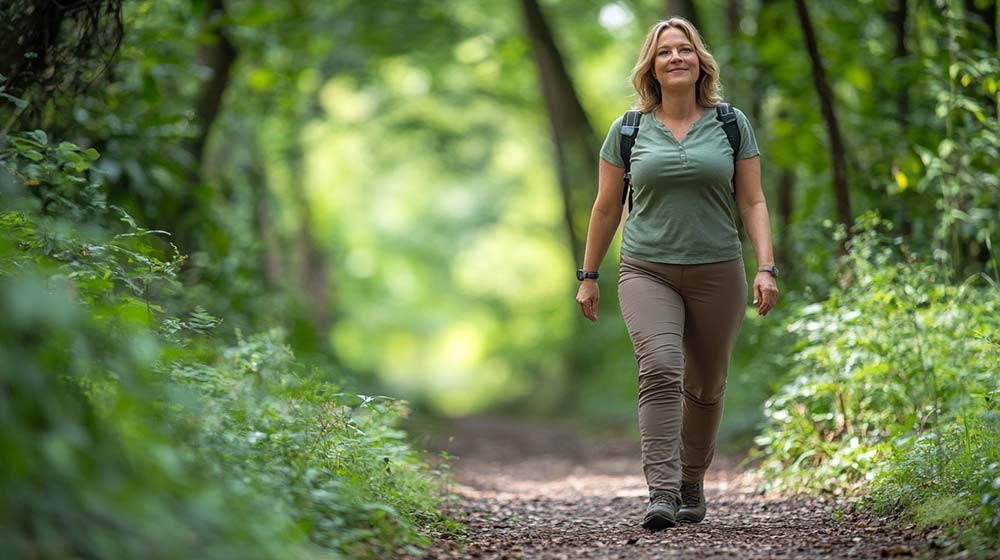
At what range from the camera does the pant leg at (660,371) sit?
4453 millimetres

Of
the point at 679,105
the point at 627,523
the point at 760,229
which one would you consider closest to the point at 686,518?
the point at 627,523

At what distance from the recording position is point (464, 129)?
22.8 meters

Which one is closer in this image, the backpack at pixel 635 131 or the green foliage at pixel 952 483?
the green foliage at pixel 952 483

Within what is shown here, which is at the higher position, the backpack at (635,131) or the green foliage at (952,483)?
the backpack at (635,131)

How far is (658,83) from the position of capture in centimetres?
489

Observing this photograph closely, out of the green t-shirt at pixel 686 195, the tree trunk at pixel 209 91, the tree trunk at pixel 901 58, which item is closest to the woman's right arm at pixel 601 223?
the green t-shirt at pixel 686 195

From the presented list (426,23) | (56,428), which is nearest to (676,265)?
(56,428)

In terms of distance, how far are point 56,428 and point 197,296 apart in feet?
18.0

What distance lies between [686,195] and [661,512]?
4.39 ft

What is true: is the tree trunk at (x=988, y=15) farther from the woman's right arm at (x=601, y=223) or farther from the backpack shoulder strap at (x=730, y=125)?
the woman's right arm at (x=601, y=223)

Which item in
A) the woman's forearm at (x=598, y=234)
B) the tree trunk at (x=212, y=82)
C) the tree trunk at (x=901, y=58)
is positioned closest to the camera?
the woman's forearm at (x=598, y=234)

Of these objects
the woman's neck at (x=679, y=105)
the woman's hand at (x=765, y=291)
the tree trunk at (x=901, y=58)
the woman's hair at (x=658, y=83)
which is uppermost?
the tree trunk at (x=901, y=58)

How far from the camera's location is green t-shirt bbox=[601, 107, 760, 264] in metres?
4.57

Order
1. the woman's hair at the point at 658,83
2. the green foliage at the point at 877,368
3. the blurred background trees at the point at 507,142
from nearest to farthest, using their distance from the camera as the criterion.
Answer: the woman's hair at the point at 658,83 < the green foliage at the point at 877,368 < the blurred background trees at the point at 507,142
